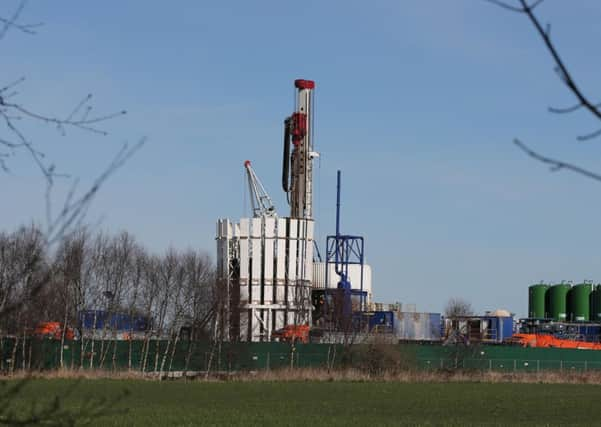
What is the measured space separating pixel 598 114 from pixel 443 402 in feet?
149

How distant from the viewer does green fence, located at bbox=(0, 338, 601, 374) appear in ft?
246

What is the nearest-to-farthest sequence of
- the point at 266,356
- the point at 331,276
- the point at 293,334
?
1. the point at 266,356
2. the point at 293,334
3. the point at 331,276

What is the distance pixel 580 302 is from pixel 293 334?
39438 millimetres

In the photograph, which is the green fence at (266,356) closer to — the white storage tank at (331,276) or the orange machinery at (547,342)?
the orange machinery at (547,342)

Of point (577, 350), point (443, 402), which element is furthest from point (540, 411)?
point (577, 350)

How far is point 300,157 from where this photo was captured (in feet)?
298

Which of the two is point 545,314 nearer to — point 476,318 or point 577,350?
point 476,318

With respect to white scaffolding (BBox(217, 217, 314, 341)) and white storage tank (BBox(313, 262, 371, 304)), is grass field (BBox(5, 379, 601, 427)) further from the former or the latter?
white storage tank (BBox(313, 262, 371, 304))

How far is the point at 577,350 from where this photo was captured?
85.8m

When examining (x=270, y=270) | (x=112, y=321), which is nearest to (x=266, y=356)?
(x=270, y=270)

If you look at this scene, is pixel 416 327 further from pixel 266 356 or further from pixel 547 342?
pixel 266 356

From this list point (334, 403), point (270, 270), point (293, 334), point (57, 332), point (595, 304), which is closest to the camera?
point (334, 403)

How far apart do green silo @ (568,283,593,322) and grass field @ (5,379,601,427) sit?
47.7 m

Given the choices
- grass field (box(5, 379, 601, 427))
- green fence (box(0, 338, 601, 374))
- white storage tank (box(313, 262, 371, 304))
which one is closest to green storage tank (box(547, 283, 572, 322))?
white storage tank (box(313, 262, 371, 304))
